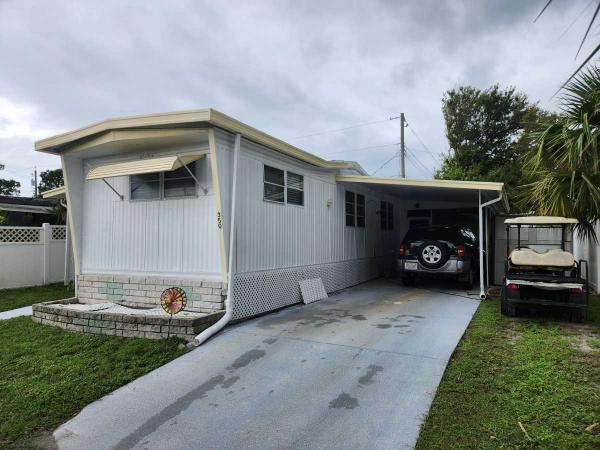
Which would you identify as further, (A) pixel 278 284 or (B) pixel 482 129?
(B) pixel 482 129

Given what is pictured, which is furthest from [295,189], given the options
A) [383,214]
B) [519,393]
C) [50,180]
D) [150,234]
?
[50,180]

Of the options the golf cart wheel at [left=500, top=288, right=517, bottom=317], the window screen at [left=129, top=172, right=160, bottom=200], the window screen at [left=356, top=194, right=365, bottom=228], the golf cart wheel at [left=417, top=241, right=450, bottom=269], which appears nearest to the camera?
the golf cart wheel at [left=500, top=288, right=517, bottom=317]

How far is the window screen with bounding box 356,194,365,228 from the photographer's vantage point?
10.9 meters

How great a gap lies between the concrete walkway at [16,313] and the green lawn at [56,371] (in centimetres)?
Result: 135

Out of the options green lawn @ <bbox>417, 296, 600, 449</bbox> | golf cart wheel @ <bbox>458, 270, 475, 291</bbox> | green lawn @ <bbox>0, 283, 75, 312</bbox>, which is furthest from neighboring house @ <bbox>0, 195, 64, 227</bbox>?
green lawn @ <bbox>417, 296, 600, 449</bbox>

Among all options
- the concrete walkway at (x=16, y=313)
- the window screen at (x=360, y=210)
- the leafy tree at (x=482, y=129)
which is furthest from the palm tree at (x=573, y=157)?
the leafy tree at (x=482, y=129)

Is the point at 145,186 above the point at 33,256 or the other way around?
above

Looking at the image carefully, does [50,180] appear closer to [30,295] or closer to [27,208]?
[27,208]

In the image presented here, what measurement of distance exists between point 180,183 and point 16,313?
4514 mm

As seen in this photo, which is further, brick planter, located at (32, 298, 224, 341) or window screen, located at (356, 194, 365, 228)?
window screen, located at (356, 194, 365, 228)

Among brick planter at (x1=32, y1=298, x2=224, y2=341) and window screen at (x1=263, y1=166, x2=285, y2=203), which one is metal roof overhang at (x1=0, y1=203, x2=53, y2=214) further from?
window screen at (x1=263, y1=166, x2=285, y2=203)

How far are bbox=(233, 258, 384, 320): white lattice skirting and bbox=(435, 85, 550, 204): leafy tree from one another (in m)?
17.2

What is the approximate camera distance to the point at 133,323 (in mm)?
5602

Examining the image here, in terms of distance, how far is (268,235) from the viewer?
23.5 feet
